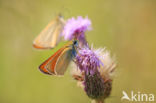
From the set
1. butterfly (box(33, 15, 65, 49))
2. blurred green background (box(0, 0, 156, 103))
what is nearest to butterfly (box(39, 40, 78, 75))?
butterfly (box(33, 15, 65, 49))

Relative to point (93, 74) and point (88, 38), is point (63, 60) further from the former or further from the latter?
point (88, 38)

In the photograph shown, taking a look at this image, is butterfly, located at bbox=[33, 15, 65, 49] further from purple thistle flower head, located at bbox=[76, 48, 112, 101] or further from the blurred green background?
the blurred green background

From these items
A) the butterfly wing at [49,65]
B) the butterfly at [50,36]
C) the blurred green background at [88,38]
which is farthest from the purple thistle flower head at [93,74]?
the blurred green background at [88,38]

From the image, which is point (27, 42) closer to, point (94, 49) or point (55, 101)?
point (55, 101)

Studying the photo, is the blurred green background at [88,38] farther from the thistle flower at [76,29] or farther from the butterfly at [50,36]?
the thistle flower at [76,29]

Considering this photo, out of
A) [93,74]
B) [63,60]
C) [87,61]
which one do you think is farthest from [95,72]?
[63,60]

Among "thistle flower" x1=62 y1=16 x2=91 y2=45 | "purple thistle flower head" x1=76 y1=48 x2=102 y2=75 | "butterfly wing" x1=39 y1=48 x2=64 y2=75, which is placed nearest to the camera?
"butterfly wing" x1=39 y1=48 x2=64 y2=75
